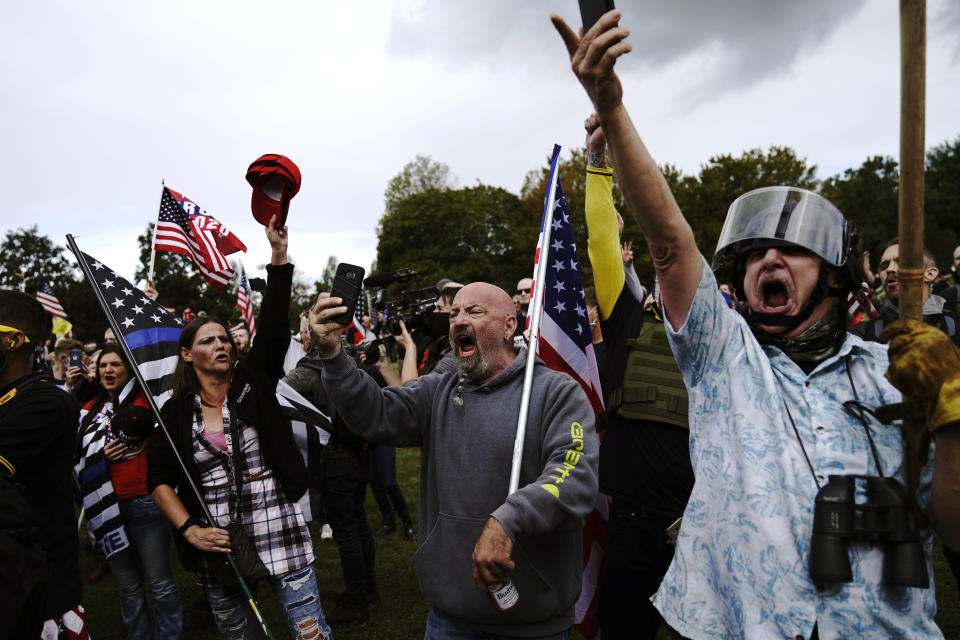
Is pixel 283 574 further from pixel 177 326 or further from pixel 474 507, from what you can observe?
pixel 177 326

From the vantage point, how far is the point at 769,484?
5.38ft

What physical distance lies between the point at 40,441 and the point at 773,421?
2.94 meters

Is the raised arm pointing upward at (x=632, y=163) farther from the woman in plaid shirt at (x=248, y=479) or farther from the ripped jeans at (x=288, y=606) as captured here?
the ripped jeans at (x=288, y=606)

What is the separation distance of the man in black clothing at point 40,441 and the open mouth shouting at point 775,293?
9.68 ft

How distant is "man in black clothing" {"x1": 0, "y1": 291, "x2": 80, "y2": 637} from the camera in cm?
278

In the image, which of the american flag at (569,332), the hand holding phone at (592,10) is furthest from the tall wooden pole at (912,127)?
the american flag at (569,332)

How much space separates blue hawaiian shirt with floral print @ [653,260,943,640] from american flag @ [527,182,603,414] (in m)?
1.80

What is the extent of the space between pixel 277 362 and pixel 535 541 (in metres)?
1.96

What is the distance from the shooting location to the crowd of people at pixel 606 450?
62.2 inches

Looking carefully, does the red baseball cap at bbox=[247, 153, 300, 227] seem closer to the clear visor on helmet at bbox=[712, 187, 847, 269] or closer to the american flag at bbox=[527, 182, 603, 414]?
the american flag at bbox=[527, 182, 603, 414]

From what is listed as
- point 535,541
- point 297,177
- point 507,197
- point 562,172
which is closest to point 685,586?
point 535,541

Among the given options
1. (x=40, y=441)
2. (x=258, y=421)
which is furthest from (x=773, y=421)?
(x=40, y=441)

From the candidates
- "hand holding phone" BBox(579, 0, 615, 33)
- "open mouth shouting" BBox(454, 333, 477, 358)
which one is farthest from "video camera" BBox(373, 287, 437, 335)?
"hand holding phone" BBox(579, 0, 615, 33)

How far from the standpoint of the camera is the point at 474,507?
267 cm
